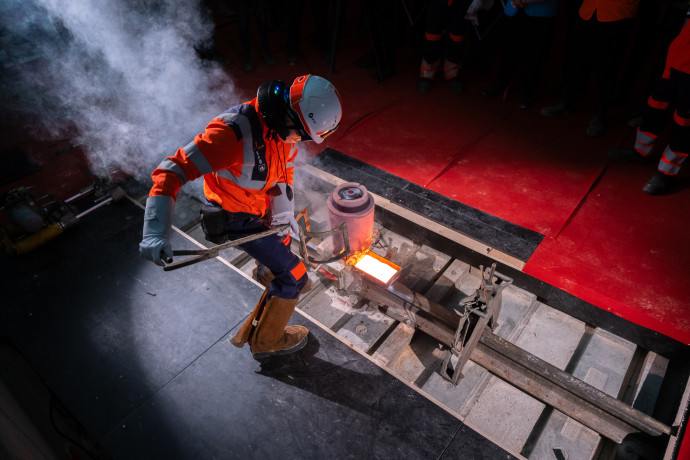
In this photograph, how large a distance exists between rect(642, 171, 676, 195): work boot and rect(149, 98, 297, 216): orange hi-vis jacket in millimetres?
3760

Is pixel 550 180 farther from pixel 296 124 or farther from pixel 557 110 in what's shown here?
pixel 296 124

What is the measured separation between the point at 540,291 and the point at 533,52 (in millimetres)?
3439

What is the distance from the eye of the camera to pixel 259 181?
256cm

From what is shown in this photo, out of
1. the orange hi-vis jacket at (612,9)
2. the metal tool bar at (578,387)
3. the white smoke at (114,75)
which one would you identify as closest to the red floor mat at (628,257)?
the metal tool bar at (578,387)

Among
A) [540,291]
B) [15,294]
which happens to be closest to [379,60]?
[540,291]

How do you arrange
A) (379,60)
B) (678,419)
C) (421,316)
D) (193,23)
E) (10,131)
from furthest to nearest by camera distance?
(193,23) < (379,60) < (10,131) < (421,316) < (678,419)

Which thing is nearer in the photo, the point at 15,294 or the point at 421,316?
the point at 421,316

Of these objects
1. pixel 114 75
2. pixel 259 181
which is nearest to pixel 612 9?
pixel 259 181

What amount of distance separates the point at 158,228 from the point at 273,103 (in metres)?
0.95

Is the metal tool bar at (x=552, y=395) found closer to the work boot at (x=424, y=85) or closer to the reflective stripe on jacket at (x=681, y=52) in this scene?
the reflective stripe on jacket at (x=681, y=52)

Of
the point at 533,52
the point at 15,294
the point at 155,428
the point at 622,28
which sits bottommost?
the point at 155,428

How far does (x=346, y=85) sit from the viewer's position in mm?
6574

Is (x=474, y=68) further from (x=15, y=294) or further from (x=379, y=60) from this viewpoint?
(x=15, y=294)

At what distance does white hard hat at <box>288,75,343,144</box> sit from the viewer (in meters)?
2.35
